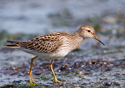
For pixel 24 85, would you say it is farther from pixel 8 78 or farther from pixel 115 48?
pixel 115 48

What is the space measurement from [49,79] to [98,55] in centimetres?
317

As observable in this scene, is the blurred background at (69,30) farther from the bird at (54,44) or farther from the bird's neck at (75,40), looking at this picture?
the bird's neck at (75,40)

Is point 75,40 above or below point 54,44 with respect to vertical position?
above

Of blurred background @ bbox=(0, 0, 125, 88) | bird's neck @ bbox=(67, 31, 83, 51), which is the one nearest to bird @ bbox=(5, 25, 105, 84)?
bird's neck @ bbox=(67, 31, 83, 51)

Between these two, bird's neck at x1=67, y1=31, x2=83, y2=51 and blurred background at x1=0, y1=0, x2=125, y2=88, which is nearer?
bird's neck at x1=67, y1=31, x2=83, y2=51

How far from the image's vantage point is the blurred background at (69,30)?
801 cm

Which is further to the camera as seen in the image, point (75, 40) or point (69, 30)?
point (69, 30)

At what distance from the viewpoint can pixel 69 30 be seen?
15.1 m

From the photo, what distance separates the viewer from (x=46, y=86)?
23.7 feet

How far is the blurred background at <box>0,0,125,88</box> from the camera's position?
26.3 ft

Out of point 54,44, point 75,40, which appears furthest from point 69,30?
point 54,44

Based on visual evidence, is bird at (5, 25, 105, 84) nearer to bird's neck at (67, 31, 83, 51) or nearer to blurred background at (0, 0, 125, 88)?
bird's neck at (67, 31, 83, 51)

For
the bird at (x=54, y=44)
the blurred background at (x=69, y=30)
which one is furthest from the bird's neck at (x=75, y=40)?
the blurred background at (x=69, y=30)

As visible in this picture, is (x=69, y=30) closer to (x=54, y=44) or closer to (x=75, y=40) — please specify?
(x=75, y=40)
